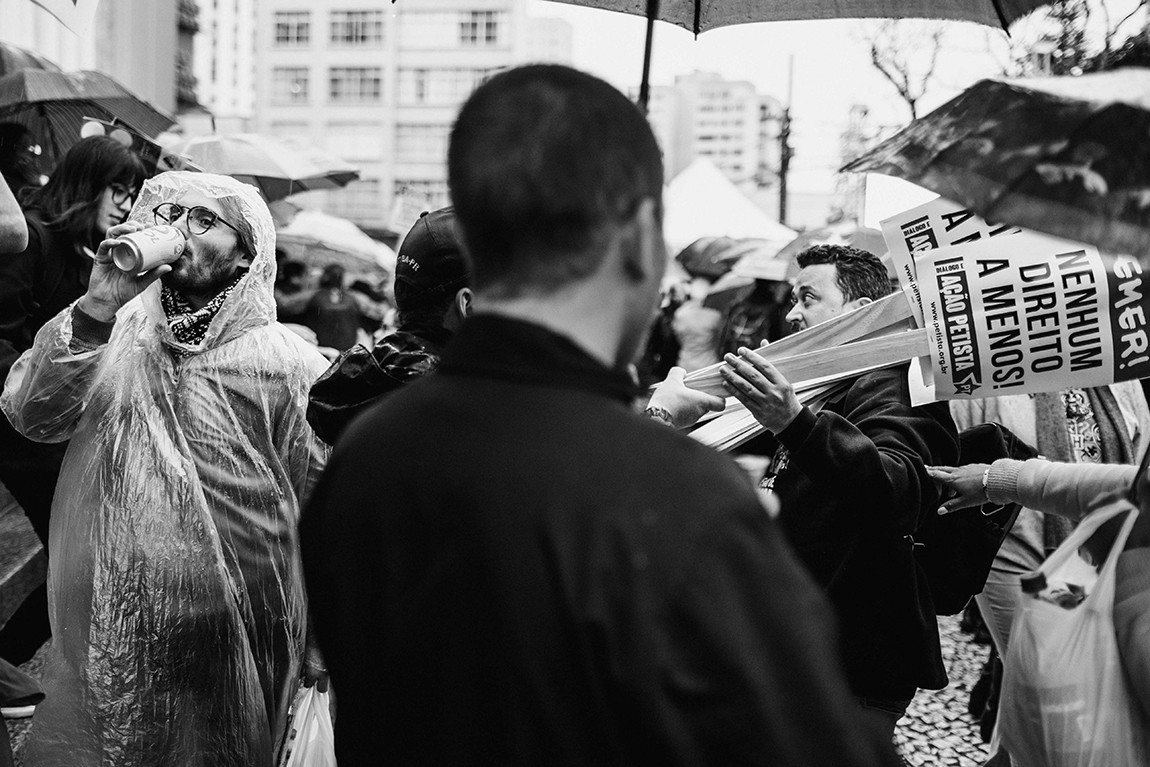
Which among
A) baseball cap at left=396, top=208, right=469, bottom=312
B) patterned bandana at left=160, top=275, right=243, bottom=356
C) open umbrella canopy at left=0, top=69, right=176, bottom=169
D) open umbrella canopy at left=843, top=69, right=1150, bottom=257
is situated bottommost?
patterned bandana at left=160, top=275, right=243, bottom=356

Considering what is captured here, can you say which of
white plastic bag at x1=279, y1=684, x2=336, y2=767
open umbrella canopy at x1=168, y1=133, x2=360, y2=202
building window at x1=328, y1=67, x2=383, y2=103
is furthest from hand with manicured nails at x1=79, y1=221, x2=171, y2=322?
building window at x1=328, y1=67, x2=383, y2=103

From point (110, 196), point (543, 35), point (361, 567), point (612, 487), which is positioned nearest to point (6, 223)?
point (110, 196)

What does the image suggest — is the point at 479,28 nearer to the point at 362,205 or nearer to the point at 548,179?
the point at 362,205

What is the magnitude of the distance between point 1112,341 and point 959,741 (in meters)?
2.95

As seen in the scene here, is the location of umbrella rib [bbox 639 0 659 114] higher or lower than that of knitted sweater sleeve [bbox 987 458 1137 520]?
higher

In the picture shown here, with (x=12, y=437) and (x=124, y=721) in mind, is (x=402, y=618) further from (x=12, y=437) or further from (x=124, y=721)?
(x=12, y=437)

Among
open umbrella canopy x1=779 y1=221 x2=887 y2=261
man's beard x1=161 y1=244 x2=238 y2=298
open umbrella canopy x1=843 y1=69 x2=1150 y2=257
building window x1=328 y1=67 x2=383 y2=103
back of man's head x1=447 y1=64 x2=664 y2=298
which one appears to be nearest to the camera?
back of man's head x1=447 y1=64 x2=664 y2=298

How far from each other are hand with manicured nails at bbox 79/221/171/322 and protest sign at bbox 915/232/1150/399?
1.84 meters

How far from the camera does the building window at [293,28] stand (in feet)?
230

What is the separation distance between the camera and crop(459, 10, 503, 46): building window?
67375 millimetres

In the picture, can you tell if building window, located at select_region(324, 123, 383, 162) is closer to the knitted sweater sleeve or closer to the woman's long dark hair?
the woman's long dark hair

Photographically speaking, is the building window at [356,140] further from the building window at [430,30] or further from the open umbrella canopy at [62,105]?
the open umbrella canopy at [62,105]

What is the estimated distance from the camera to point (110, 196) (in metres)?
3.93

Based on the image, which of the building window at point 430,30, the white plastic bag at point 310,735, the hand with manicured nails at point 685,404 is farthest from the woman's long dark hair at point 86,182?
the building window at point 430,30
